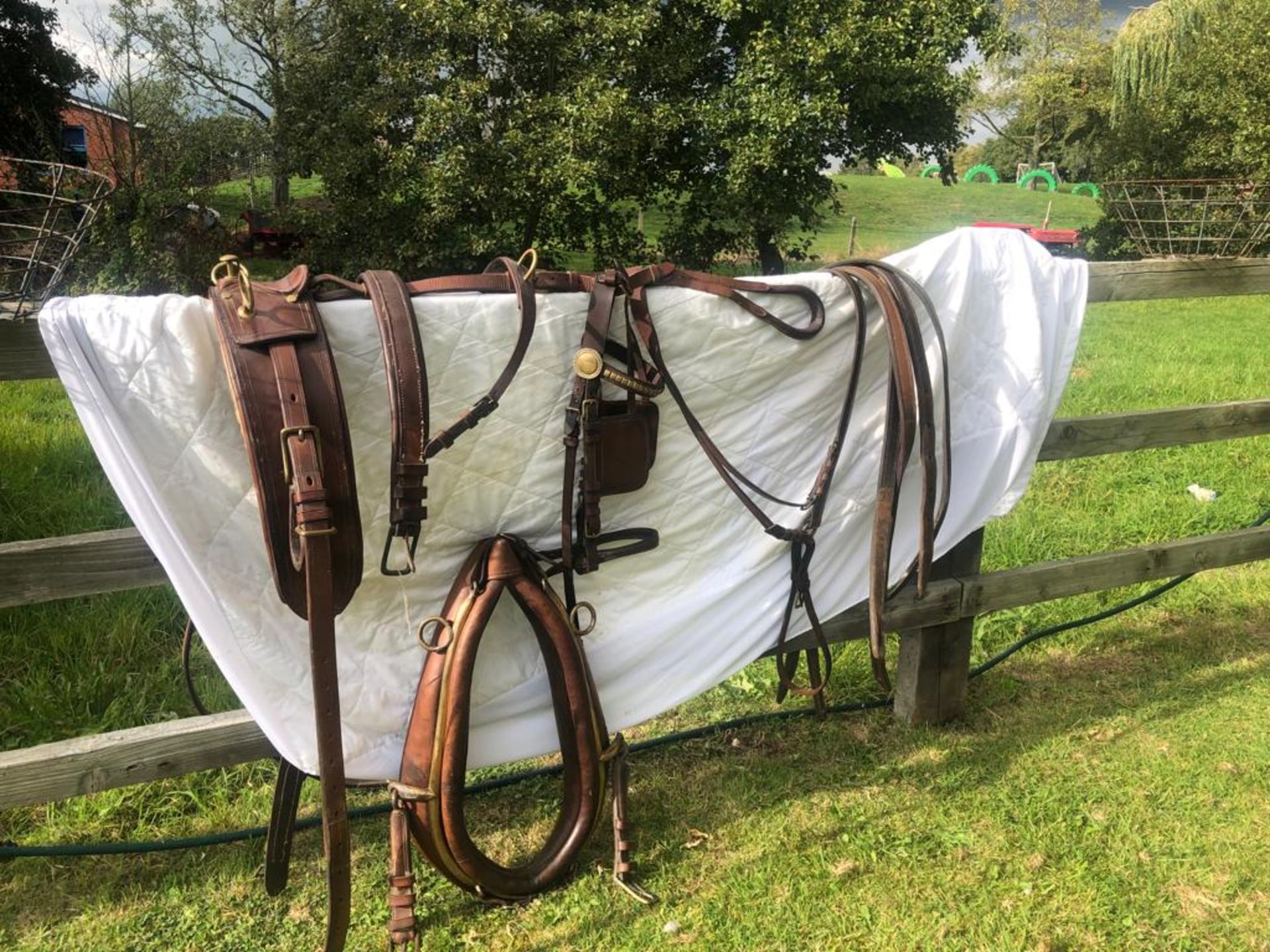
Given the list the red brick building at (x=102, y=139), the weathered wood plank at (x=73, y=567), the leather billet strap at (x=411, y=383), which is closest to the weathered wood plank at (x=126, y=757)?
the weathered wood plank at (x=73, y=567)

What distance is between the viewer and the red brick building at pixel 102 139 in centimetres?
1371

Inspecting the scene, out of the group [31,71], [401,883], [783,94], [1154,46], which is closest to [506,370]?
[401,883]

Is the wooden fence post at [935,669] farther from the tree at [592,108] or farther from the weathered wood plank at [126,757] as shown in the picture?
the tree at [592,108]

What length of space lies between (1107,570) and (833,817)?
3.76ft

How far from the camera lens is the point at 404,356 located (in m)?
1.57

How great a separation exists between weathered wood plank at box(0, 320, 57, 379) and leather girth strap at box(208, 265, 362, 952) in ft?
1.42

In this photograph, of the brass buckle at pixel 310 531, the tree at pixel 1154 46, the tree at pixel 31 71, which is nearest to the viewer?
the brass buckle at pixel 310 531

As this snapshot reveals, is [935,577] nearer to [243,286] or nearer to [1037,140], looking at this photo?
[243,286]

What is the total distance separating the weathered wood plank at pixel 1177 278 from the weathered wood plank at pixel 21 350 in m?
2.41

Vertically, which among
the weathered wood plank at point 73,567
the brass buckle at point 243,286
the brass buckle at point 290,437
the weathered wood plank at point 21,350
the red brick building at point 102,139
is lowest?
the weathered wood plank at point 73,567

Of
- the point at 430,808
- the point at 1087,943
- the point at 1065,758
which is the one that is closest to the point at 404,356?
the point at 430,808

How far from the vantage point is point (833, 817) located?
2.39m

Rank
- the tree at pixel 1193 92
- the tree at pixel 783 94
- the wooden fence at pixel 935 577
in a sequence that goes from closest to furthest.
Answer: the wooden fence at pixel 935 577 → the tree at pixel 783 94 → the tree at pixel 1193 92

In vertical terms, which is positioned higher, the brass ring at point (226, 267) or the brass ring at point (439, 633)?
the brass ring at point (226, 267)
